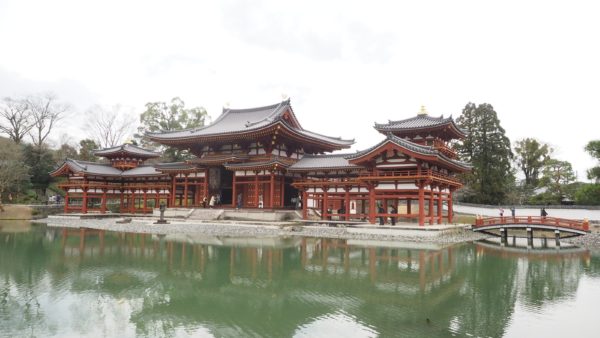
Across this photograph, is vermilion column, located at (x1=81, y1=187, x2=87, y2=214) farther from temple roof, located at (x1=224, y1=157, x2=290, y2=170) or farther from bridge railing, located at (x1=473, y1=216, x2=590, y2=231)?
bridge railing, located at (x1=473, y1=216, x2=590, y2=231)

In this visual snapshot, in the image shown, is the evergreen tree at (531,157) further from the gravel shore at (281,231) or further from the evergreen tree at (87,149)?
the evergreen tree at (87,149)

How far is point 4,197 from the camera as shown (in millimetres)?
43156

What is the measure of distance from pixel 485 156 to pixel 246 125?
23.6 m

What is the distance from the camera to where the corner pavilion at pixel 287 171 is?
2406 centimetres

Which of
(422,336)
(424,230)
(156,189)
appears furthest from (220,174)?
(422,336)

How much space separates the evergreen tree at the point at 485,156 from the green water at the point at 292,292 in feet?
72.2

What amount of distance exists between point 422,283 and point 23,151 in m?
48.8

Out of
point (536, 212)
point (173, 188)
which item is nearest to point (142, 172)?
point (173, 188)

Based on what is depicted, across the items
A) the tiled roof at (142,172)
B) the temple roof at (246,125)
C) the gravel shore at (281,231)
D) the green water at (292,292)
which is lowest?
the green water at (292,292)

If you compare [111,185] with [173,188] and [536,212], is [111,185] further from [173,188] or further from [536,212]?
[536,212]

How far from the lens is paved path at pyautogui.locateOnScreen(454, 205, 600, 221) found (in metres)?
30.6

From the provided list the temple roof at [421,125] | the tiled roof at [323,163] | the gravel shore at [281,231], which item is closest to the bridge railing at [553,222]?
the gravel shore at [281,231]

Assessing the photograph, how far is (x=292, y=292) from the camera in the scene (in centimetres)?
1042

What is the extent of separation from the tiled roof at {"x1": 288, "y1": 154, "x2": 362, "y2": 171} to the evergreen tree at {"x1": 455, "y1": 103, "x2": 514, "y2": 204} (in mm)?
16565
